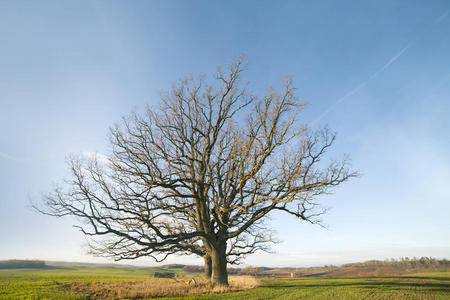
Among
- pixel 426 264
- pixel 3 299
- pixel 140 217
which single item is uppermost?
pixel 140 217

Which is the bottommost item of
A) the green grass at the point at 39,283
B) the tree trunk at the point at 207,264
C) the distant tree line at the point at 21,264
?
the distant tree line at the point at 21,264

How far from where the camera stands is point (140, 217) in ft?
45.3

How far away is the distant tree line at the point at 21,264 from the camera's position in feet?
144

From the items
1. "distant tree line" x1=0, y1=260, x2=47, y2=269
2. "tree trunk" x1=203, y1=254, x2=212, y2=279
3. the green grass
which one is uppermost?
"tree trunk" x1=203, y1=254, x2=212, y2=279

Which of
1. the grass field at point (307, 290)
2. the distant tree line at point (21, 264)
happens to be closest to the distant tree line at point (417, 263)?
the grass field at point (307, 290)

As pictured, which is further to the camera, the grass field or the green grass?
the grass field

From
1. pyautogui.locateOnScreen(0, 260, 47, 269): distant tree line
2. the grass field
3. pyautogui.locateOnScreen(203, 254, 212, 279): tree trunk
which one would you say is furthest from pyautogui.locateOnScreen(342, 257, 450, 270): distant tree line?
pyautogui.locateOnScreen(0, 260, 47, 269): distant tree line

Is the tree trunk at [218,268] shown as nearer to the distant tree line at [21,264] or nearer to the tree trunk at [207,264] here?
the tree trunk at [207,264]

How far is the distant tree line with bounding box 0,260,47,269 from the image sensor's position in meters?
43.8

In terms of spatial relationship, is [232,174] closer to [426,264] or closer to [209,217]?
[209,217]

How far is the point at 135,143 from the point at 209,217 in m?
6.90

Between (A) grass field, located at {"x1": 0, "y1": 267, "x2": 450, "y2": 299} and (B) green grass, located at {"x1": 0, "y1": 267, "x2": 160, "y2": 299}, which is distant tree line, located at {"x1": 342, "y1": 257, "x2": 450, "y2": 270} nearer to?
(A) grass field, located at {"x1": 0, "y1": 267, "x2": 450, "y2": 299}

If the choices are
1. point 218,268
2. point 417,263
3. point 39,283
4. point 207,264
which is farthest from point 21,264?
point 417,263

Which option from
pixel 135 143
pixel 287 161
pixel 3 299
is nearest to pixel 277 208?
pixel 287 161
